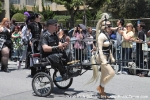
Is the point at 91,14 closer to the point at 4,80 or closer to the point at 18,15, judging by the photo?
the point at 18,15

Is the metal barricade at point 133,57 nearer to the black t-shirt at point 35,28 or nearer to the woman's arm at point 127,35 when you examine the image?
the woman's arm at point 127,35

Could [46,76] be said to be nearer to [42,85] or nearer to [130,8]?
[42,85]

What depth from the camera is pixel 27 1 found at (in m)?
50.9

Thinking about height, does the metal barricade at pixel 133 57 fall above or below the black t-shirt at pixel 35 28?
below

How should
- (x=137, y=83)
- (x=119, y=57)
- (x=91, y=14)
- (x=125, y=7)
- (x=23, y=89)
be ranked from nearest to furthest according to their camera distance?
(x=23, y=89)
(x=137, y=83)
(x=119, y=57)
(x=125, y=7)
(x=91, y=14)

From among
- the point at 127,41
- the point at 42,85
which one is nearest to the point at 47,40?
the point at 42,85

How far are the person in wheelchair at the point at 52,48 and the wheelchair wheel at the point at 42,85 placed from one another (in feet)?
1.19

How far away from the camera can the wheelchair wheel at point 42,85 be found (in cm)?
768

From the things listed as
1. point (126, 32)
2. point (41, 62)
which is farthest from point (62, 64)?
point (126, 32)

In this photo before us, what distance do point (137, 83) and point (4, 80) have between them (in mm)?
4225

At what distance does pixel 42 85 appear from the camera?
25.4ft

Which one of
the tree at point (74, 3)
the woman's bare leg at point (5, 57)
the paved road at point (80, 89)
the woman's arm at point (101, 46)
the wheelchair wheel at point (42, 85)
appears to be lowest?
the paved road at point (80, 89)

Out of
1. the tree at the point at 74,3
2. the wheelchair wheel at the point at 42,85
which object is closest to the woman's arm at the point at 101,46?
the wheelchair wheel at the point at 42,85

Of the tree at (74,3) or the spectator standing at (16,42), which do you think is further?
the tree at (74,3)
